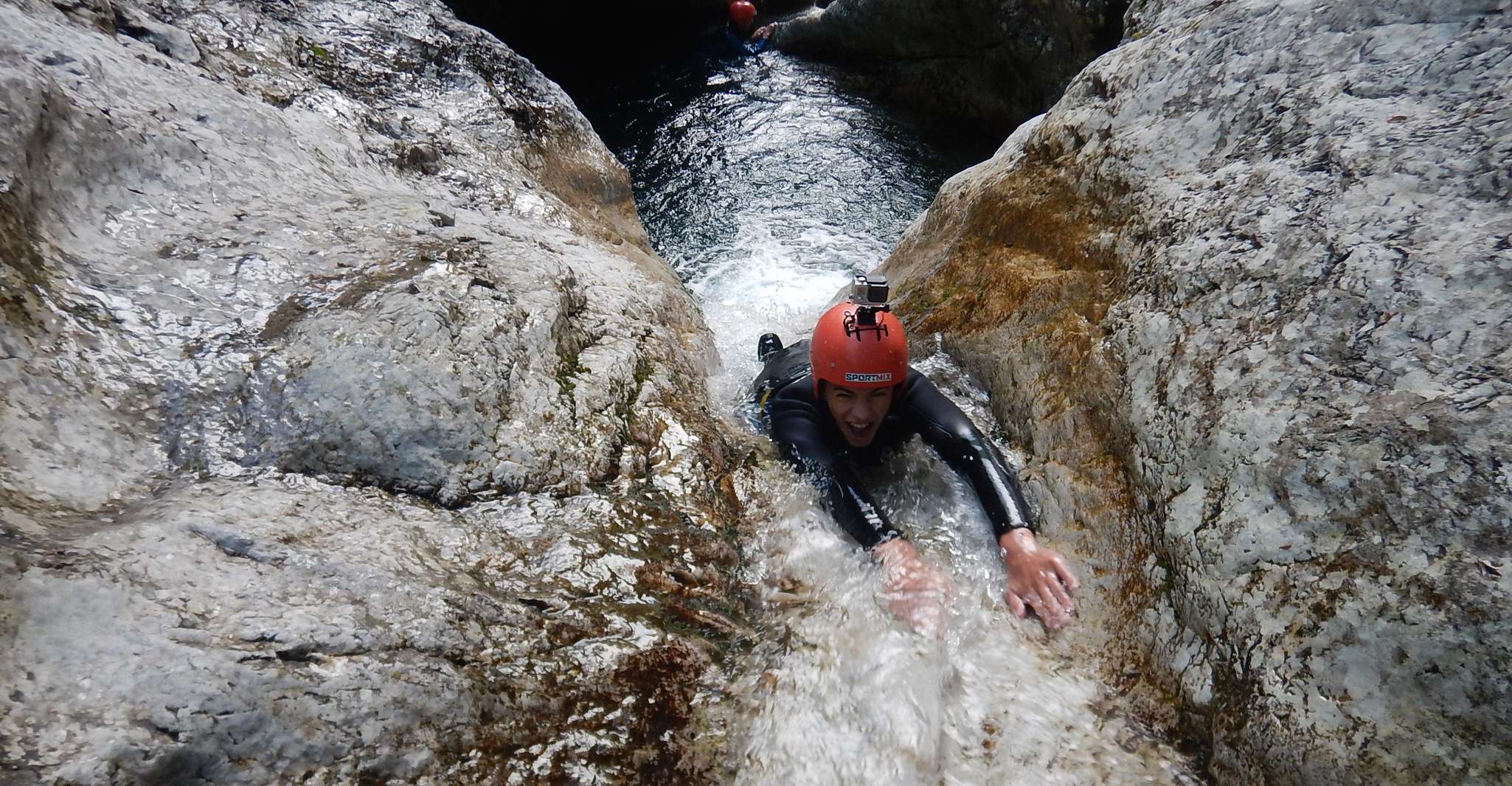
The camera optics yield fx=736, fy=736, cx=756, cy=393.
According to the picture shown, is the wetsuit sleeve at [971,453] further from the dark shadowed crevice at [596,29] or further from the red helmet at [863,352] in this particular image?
the dark shadowed crevice at [596,29]

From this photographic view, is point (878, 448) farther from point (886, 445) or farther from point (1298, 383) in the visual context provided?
point (1298, 383)

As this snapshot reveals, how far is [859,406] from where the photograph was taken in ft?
13.6

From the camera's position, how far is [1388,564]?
2307 millimetres

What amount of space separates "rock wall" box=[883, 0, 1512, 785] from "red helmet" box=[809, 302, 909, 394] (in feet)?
2.81

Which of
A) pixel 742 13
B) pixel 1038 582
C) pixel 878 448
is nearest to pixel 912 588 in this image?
pixel 1038 582

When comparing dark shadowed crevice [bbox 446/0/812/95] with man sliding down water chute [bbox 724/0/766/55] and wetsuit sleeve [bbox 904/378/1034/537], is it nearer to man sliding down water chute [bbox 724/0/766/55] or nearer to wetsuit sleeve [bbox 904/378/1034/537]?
man sliding down water chute [bbox 724/0/766/55]

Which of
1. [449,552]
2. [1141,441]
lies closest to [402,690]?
[449,552]

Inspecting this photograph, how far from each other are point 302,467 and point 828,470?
2491mm

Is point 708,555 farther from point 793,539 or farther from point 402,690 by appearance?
point 402,690

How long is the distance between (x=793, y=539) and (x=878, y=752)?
4.23 feet

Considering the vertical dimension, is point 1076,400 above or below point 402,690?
below

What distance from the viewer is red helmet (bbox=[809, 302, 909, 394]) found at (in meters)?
4.00

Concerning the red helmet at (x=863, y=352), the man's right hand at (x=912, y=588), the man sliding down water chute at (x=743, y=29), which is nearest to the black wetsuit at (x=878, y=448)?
the man's right hand at (x=912, y=588)

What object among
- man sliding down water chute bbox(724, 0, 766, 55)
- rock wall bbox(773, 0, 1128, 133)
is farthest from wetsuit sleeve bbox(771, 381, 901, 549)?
man sliding down water chute bbox(724, 0, 766, 55)
